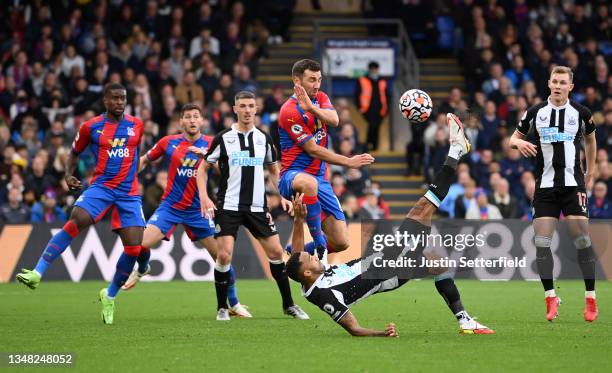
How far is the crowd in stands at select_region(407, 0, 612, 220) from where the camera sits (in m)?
21.5

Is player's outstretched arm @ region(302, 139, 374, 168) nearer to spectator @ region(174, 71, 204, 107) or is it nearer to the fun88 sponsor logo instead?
the fun88 sponsor logo

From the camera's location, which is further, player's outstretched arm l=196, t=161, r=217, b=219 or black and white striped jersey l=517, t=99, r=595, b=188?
black and white striped jersey l=517, t=99, r=595, b=188

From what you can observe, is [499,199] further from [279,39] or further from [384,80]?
[279,39]

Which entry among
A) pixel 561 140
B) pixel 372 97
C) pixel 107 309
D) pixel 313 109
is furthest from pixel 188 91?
pixel 561 140

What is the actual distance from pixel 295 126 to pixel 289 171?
533 mm

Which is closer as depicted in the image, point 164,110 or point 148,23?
point 164,110

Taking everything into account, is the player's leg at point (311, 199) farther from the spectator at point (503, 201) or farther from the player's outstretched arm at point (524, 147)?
the spectator at point (503, 201)

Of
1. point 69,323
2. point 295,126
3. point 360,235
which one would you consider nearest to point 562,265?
point 360,235

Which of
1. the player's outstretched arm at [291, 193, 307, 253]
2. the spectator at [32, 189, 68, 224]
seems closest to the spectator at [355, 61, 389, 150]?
the spectator at [32, 189, 68, 224]

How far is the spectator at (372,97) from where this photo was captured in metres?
24.6

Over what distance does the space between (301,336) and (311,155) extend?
89.1 inches

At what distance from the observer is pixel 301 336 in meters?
Answer: 10.3

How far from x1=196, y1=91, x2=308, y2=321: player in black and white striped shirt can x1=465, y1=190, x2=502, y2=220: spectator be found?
8.82 metres

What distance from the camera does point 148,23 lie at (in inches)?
987
